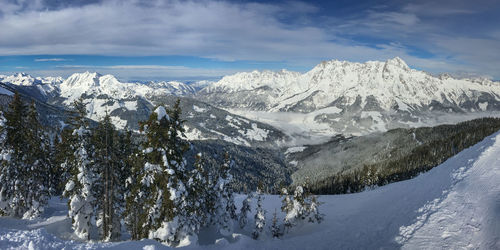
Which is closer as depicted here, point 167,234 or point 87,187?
point 167,234

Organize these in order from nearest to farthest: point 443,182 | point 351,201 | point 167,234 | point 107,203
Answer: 1. point 167,234
2. point 107,203
3. point 443,182
4. point 351,201

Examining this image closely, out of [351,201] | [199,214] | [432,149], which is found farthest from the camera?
[432,149]

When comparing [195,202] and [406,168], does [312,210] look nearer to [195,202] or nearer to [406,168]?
[195,202]

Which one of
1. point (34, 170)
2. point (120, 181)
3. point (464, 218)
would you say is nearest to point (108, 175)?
point (120, 181)

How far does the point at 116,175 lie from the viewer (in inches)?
1056

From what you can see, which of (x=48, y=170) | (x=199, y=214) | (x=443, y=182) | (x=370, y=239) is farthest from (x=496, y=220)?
(x=48, y=170)

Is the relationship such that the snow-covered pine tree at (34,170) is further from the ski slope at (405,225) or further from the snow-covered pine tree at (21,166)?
the ski slope at (405,225)

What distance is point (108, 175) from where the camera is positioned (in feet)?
85.7

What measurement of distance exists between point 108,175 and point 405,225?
29.8m

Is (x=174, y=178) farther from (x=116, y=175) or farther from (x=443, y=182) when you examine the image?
(x=443, y=182)

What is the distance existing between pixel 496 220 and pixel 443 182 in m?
14.9

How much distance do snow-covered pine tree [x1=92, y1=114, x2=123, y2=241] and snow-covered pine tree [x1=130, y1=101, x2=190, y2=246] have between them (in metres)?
5.85

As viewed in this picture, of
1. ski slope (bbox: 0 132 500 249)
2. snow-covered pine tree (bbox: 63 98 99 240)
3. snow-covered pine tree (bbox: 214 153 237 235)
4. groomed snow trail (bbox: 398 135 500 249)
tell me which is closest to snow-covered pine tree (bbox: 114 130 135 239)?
snow-covered pine tree (bbox: 63 98 99 240)

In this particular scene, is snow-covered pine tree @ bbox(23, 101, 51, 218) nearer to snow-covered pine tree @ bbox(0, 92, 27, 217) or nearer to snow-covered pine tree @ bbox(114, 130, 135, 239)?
snow-covered pine tree @ bbox(0, 92, 27, 217)
